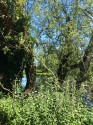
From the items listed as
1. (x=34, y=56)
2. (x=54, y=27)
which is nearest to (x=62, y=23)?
(x=54, y=27)

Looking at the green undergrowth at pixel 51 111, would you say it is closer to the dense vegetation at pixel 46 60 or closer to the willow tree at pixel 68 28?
the dense vegetation at pixel 46 60

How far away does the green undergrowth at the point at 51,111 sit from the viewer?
9844mm

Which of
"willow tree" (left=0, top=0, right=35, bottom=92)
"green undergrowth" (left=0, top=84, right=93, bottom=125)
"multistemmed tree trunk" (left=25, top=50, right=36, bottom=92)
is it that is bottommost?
"green undergrowth" (left=0, top=84, right=93, bottom=125)

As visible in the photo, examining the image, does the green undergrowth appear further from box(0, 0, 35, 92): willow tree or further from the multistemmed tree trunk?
the multistemmed tree trunk

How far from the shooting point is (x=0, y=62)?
714 inches

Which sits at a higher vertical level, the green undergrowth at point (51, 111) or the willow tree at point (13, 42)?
the willow tree at point (13, 42)

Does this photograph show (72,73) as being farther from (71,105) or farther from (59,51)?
(71,105)

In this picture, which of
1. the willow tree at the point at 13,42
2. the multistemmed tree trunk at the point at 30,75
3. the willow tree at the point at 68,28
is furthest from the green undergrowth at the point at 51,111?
the willow tree at the point at 68,28

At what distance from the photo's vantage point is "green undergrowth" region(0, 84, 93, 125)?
32.3ft

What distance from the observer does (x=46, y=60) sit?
→ 21.6 m

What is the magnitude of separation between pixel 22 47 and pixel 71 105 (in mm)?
7979

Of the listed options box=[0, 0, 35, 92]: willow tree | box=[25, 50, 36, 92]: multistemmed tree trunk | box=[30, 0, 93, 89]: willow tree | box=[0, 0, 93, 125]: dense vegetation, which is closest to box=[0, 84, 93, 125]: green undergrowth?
box=[0, 0, 93, 125]: dense vegetation

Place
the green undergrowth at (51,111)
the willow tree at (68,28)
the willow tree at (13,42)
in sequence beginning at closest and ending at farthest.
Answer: the green undergrowth at (51,111) < the willow tree at (13,42) < the willow tree at (68,28)

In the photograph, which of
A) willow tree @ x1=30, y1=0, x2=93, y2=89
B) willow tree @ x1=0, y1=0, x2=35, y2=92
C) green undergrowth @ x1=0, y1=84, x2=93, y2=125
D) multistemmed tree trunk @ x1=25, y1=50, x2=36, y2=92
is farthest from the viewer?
willow tree @ x1=30, y1=0, x2=93, y2=89
